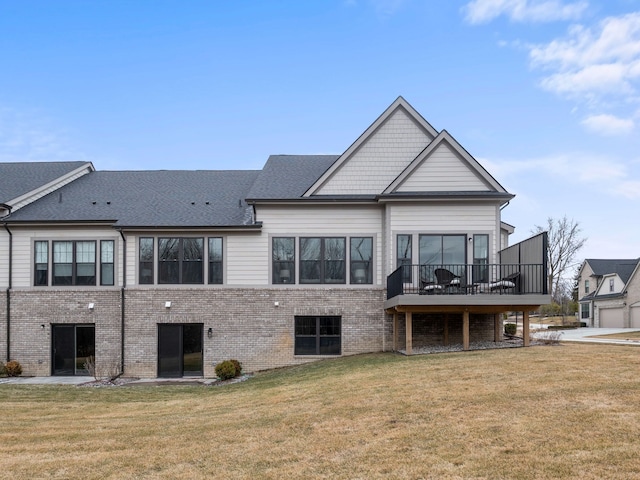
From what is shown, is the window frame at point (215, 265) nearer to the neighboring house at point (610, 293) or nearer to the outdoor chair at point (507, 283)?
the outdoor chair at point (507, 283)

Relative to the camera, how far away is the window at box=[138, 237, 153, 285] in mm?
19578

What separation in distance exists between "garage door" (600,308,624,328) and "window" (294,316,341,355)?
35129 mm

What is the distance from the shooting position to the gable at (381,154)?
1970 centimetres

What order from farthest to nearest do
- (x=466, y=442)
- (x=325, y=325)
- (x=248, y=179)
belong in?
(x=248, y=179) → (x=325, y=325) → (x=466, y=442)

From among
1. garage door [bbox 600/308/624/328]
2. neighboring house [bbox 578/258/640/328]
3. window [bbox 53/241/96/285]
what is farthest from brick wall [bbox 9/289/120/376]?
garage door [bbox 600/308/624/328]

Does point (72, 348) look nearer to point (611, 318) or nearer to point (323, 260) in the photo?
point (323, 260)

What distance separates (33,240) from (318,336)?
1072 centimetres

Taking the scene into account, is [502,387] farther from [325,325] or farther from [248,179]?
[248,179]

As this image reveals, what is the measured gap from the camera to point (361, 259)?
64.0ft

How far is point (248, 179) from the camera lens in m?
23.4

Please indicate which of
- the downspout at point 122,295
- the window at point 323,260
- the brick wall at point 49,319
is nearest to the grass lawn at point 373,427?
the downspout at point 122,295

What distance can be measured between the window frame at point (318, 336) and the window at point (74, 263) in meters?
7.51

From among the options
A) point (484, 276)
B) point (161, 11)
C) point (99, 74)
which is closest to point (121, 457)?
point (484, 276)

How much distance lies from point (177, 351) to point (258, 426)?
35.8 ft
